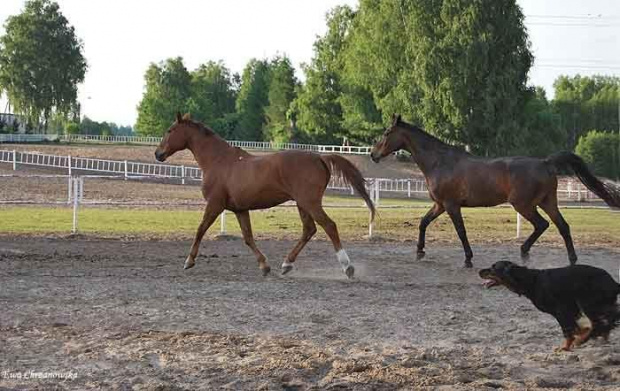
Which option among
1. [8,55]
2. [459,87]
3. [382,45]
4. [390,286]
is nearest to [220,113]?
[8,55]

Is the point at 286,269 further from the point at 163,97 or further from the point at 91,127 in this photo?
the point at 91,127

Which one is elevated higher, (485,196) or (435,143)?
(435,143)

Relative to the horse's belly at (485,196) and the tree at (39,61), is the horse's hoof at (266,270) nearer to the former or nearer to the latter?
the horse's belly at (485,196)

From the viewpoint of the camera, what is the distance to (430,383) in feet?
17.6

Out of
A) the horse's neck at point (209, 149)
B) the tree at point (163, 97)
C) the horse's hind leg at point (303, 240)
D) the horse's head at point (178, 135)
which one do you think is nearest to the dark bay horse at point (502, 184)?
the horse's hind leg at point (303, 240)

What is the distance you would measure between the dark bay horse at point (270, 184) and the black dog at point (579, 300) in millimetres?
4028

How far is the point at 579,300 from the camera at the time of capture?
6453 mm

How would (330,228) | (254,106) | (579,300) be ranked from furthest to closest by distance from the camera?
(254,106)
(330,228)
(579,300)

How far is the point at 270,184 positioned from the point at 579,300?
16.5 ft

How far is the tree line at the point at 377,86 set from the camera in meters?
45.8

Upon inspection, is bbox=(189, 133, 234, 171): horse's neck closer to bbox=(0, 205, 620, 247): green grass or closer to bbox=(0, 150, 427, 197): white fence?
bbox=(0, 205, 620, 247): green grass


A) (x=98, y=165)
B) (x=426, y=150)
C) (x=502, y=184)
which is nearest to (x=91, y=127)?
(x=98, y=165)

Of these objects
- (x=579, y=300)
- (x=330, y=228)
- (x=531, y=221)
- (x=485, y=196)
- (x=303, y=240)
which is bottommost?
(x=303, y=240)

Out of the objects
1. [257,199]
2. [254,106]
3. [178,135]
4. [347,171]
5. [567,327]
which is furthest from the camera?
[254,106]
